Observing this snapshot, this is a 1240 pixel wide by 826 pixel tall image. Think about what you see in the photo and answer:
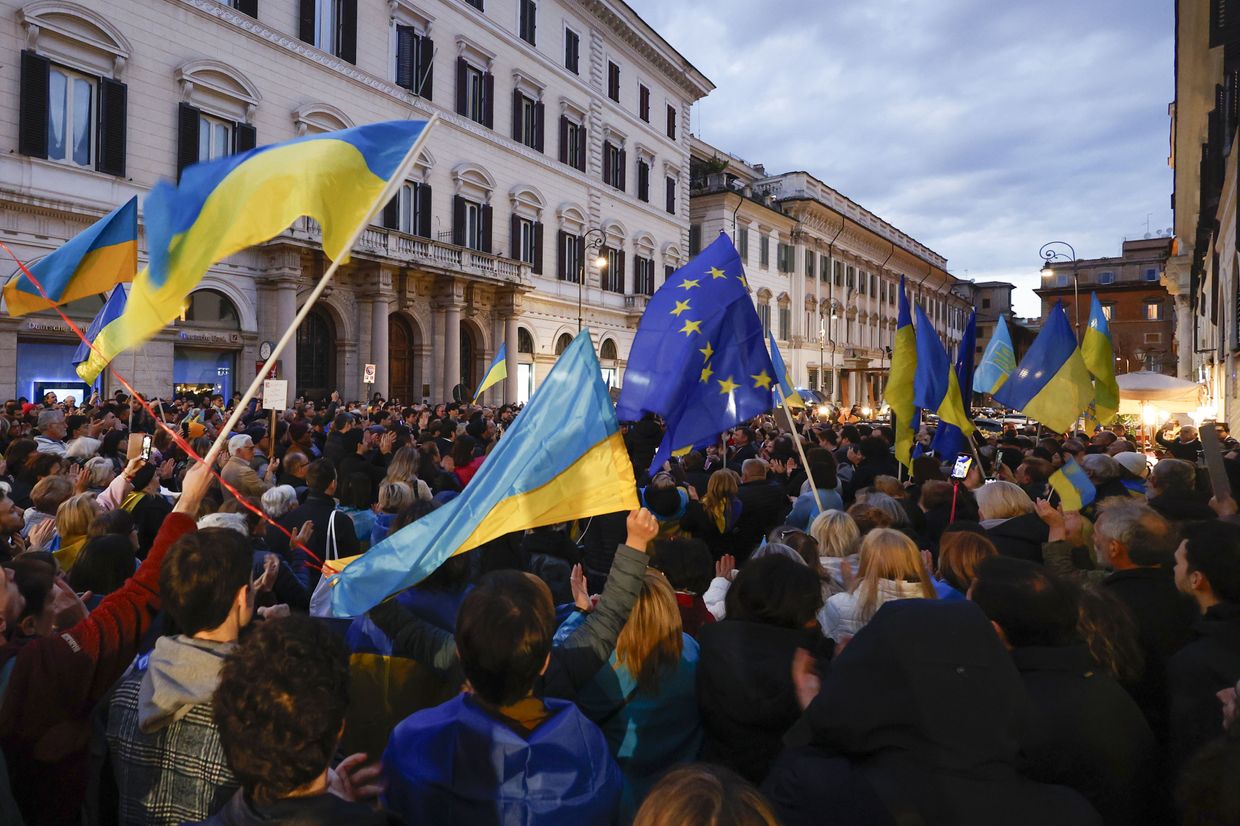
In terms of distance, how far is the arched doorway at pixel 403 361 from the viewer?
24547mm

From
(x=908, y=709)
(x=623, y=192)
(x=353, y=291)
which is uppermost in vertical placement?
(x=623, y=192)

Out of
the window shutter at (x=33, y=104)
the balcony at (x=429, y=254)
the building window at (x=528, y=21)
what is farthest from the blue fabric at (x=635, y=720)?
the building window at (x=528, y=21)

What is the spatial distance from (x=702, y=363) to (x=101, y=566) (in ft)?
12.3

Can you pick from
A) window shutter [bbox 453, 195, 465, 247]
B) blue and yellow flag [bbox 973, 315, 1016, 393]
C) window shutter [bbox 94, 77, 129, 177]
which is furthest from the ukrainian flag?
window shutter [bbox 453, 195, 465, 247]

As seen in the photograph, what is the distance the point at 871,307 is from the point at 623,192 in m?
27.9

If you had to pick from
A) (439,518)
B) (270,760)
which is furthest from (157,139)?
(270,760)

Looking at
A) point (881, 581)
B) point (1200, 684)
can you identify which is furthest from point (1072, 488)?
point (1200, 684)

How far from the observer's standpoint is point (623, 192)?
33781 millimetres

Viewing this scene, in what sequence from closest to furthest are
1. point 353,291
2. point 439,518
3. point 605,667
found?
point 605,667, point 439,518, point 353,291

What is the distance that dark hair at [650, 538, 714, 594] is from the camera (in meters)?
3.15

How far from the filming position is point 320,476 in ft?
15.7

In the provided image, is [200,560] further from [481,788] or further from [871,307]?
[871,307]

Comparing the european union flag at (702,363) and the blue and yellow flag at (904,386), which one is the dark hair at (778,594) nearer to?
the european union flag at (702,363)

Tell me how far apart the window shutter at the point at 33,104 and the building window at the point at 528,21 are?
16.0 metres
